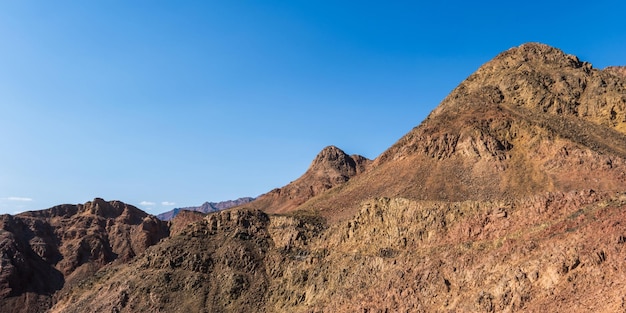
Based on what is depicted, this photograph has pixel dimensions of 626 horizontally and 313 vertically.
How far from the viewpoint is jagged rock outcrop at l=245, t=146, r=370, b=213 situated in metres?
151

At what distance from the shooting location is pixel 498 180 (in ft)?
226

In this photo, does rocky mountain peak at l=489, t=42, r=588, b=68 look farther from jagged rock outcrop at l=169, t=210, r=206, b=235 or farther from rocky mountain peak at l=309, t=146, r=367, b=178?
jagged rock outcrop at l=169, t=210, r=206, b=235

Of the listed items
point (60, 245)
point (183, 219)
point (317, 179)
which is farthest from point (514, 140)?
point (60, 245)

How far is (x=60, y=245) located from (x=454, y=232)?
113m

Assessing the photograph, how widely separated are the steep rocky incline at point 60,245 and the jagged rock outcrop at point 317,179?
36261 mm

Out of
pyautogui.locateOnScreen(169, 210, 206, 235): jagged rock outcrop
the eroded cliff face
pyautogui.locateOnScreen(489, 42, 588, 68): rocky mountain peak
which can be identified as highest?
pyautogui.locateOnScreen(489, 42, 588, 68): rocky mountain peak

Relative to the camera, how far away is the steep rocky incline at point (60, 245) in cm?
10638

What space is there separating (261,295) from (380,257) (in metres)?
18.6

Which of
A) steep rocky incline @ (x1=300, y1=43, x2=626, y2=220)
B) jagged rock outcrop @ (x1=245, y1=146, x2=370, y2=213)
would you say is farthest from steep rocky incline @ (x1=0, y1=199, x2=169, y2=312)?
steep rocky incline @ (x1=300, y1=43, x2=626, y2=220)

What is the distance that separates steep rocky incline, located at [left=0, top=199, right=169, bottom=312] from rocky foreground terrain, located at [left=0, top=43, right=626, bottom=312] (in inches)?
39.7

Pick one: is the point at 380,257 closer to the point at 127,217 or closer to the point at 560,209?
the point at 560,209

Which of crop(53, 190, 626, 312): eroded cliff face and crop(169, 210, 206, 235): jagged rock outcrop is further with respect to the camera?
crop(169, 210, 206, 235): jagged rock outcrop

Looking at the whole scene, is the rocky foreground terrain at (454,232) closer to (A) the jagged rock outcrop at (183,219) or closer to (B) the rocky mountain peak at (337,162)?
(A) the jagged rock outcrop at (183,219)

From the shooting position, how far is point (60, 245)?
12950cm
